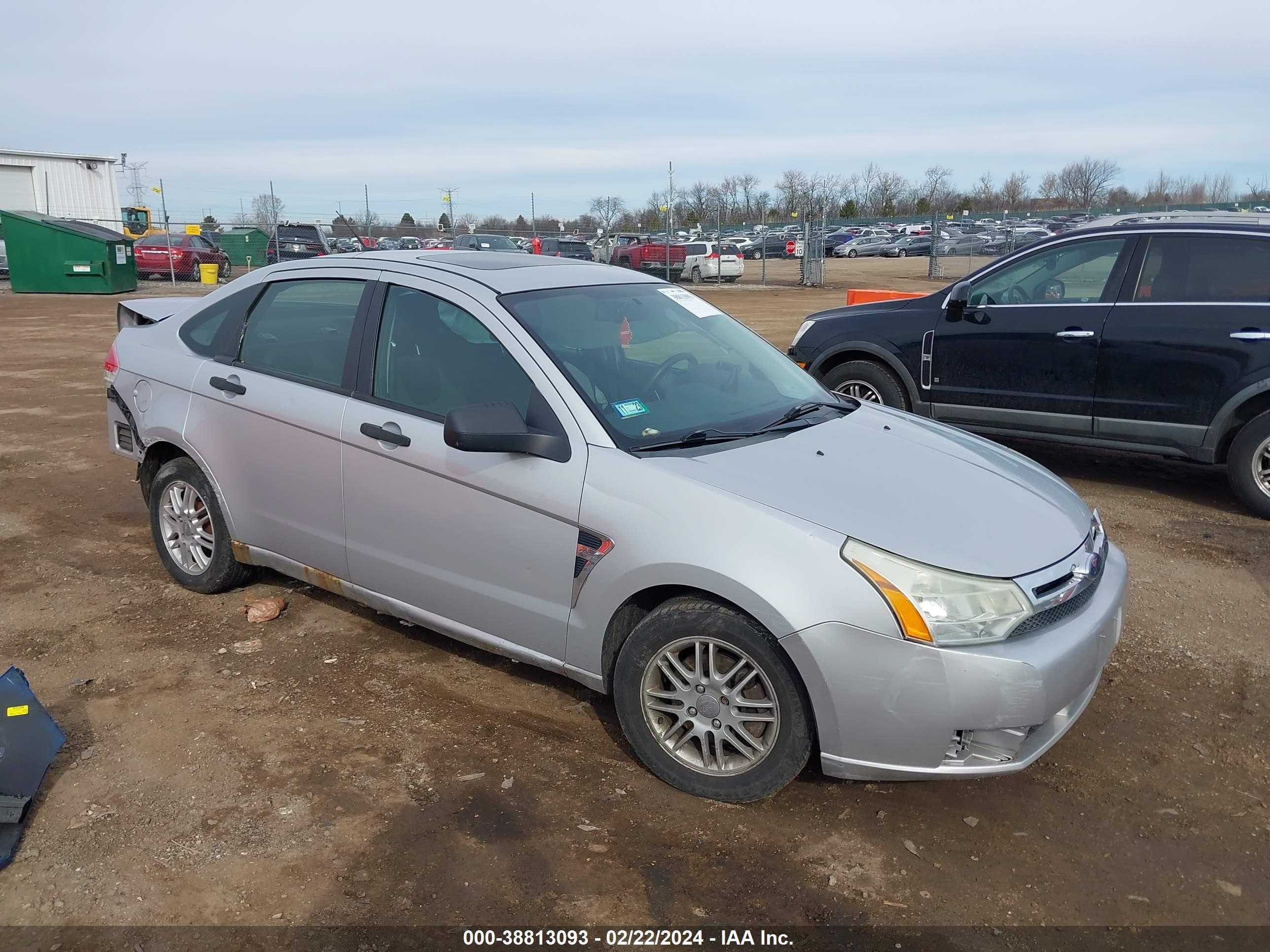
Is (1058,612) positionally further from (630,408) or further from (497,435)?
(497,435)

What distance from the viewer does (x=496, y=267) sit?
4.37 m

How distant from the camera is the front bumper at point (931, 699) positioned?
2967 millimetres

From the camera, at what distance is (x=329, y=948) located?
2707 millimetres

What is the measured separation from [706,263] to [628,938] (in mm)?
30027

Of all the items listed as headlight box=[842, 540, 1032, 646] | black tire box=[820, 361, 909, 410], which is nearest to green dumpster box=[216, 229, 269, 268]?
black tire box=[820, 361, 909, 410]

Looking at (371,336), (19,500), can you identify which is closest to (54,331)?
(19,500)

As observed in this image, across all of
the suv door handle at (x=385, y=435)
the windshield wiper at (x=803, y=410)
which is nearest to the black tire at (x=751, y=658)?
the windshield wiper at (x=803, y=410)

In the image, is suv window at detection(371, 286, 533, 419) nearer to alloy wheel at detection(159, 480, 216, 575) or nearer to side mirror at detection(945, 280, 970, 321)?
alloy wheel at detection(159, 480, 216, 575)

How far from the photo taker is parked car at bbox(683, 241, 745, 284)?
31609 millimetres

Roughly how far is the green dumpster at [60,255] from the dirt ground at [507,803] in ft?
75.3

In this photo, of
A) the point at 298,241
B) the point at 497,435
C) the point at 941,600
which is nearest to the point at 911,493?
the point at 941,600

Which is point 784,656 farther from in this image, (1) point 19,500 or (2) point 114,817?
(1) point 19,500

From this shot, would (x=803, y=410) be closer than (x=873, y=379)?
Yes

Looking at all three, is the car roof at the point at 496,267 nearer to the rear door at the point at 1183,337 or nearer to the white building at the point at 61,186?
the rear door at the point at 1183,337
